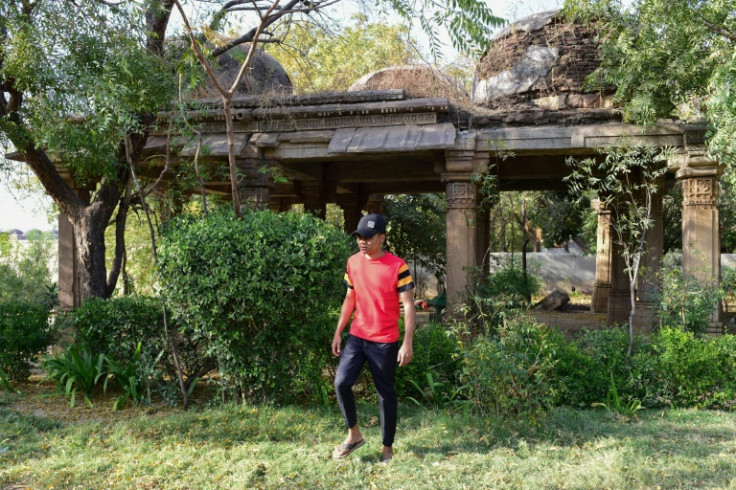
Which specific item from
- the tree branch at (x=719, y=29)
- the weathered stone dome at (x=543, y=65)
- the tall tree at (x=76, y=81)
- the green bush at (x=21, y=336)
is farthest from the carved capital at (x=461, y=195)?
the green bush at (x=21, y=336)

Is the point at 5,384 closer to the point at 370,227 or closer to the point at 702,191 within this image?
the point at 370,227

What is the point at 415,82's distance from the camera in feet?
30.8

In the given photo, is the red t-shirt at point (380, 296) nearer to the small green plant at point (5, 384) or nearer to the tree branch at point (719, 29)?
the small green plant at point (5, 384)

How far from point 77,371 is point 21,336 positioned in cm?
123

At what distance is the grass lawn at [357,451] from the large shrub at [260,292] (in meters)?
0.36

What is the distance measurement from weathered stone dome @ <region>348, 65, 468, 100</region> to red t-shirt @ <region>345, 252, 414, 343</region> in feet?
15.7

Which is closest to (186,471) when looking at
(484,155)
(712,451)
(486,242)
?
(712,451)

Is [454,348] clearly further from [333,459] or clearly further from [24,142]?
[24,142]

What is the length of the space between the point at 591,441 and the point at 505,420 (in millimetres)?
626

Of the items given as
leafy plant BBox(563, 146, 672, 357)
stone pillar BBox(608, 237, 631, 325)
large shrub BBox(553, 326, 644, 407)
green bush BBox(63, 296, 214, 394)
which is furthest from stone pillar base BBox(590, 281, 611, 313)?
green bush BBox(63, 296, 214, 394)

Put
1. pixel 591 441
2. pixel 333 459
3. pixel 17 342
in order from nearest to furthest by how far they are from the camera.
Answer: pixel 333 459, pixel 591 441, pixel 17 342

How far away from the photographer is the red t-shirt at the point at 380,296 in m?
4.02

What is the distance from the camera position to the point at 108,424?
4988 millimetres

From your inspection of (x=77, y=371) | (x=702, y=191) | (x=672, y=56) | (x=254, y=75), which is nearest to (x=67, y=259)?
(x=77, y=371)
